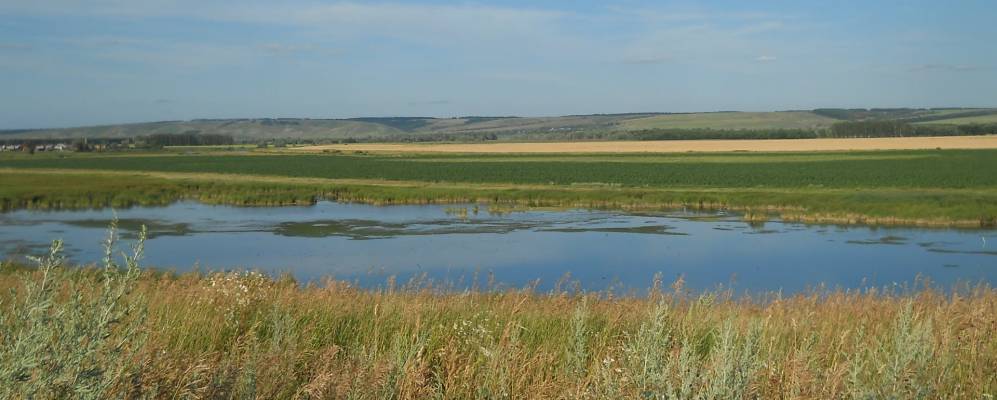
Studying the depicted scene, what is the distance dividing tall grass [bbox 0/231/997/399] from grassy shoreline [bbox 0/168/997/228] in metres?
28.4

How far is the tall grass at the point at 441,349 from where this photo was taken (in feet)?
11.5

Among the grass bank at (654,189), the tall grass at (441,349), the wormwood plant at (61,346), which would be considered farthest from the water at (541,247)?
the wormwood plant at (61,346)

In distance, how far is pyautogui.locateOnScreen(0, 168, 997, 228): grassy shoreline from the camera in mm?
35438

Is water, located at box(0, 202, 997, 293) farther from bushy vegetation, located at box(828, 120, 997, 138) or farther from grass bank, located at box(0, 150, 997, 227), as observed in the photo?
bushy vegetation, located at box(828, 120, 997, 138)

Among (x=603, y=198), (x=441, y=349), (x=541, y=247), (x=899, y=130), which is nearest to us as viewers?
(x=441, y=349)

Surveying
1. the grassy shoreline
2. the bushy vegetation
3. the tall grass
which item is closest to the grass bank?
the grassy shoreline

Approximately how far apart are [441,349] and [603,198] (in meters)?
38.3

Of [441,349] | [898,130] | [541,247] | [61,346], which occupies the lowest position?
[541,247]

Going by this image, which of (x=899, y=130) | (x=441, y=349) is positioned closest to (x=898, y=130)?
(x=899, y=130)

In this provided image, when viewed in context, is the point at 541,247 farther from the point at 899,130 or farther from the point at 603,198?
the point at 899,130

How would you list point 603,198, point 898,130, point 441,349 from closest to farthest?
point 441,349 → point 603,198 → point 898,130

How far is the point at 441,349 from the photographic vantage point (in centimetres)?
627

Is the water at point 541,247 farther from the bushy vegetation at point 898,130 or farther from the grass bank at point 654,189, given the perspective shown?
the bushy vegetation at point 898,130

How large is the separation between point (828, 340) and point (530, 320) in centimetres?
233
